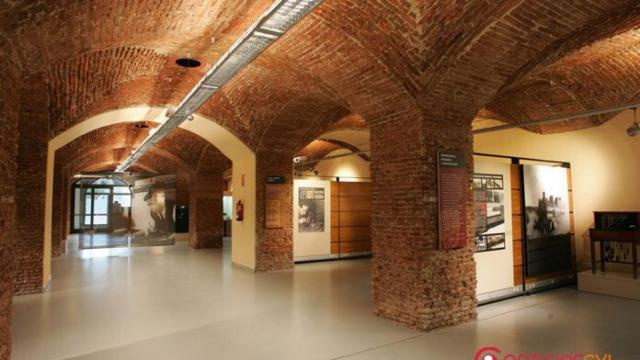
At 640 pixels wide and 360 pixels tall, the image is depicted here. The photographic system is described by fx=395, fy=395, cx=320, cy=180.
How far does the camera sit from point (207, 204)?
1549cm

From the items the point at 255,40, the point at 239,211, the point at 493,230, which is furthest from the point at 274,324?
the point at 239,211

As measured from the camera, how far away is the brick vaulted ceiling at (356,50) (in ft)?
13.9

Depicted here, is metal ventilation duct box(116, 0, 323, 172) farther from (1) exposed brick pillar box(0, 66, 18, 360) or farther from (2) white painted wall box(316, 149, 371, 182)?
(2) white painted wall box(316, 149, 371, 182)

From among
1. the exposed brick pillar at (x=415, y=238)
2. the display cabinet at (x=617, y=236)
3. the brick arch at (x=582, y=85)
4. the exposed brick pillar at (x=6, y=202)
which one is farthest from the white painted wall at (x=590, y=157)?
the exposed brick pillar at (x=6, y=202)

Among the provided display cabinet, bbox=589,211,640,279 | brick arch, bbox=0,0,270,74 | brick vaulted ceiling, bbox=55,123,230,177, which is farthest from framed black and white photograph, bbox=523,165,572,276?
brick vaulted ceiling, bbox=55,123,230,177

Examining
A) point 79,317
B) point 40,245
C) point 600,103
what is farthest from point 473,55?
point 40,245

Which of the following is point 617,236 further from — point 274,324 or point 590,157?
point 274,324

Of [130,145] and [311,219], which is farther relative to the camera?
[130,145]

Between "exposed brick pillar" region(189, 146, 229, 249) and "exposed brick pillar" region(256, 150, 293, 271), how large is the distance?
5.58 m

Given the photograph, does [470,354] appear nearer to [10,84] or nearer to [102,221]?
[10,84]

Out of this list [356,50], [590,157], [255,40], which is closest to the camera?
[255,40]

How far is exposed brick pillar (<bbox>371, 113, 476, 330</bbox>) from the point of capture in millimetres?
5141

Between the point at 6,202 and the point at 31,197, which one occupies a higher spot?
the point at 31,197

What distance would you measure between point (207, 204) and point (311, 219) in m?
5.79
